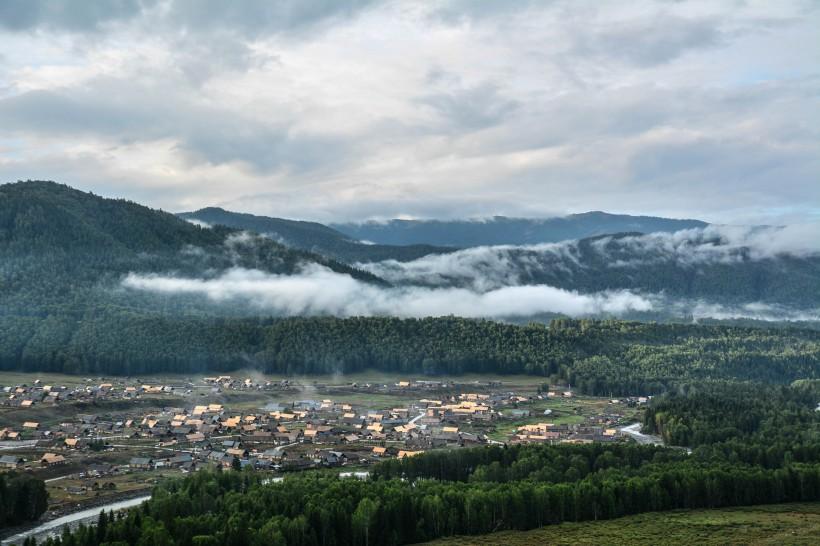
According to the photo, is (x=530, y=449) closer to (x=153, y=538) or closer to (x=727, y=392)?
(x=153, y=538)

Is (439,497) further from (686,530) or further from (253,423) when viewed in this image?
(253,423)

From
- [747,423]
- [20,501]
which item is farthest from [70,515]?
[747,423]

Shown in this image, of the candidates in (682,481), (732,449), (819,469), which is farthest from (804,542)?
(732,449)

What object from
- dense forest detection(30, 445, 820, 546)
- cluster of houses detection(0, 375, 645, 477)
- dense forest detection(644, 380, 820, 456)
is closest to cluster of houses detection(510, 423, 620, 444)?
cluster of houses detection(0, 375, 645, 477)

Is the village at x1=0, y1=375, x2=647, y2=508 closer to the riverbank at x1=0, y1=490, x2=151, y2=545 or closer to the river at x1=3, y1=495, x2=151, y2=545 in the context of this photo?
the riverbank at x1=0, y1=490, x2=151, y2=545

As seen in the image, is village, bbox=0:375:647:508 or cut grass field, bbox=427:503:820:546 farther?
village, bbox=0:375:647:508

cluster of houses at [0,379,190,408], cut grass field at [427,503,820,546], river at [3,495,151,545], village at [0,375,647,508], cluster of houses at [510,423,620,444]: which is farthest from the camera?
cluster of houses at [0,379,190,408]
